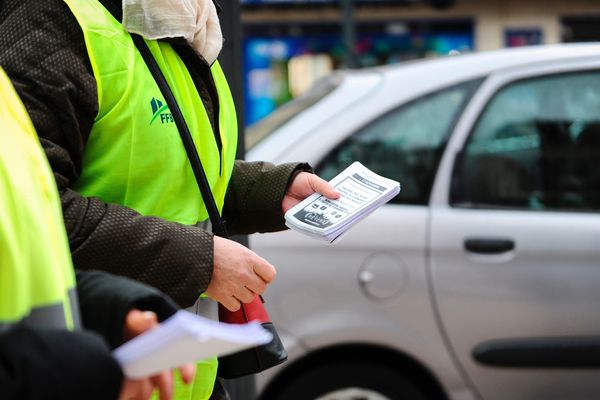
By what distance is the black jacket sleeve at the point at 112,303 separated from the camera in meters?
1.46

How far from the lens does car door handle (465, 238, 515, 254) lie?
13.3ft

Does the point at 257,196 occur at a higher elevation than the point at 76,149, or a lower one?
lower

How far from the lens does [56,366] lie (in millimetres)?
1254

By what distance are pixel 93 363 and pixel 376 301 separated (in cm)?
279

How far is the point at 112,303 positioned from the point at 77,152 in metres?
0.48

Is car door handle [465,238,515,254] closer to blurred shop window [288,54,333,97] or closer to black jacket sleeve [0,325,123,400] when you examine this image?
black jacket sleeve [0,325,123,400]

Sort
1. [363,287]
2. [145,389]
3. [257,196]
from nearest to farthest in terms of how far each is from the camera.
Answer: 1. [145,389]
2. [257,196]
3. [363,287]

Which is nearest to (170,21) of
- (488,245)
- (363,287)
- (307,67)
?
(363,287)

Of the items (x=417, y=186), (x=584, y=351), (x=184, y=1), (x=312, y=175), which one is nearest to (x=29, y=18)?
(x=184, y=1)

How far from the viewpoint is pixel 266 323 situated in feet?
7.39

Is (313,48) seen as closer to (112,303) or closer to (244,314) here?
(244,314)

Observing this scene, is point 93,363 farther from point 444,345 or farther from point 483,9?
point 483,9

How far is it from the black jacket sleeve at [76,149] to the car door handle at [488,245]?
227 cm

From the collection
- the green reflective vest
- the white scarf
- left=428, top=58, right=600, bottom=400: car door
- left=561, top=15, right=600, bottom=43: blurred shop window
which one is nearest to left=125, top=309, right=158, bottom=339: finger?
the green reflective vest
